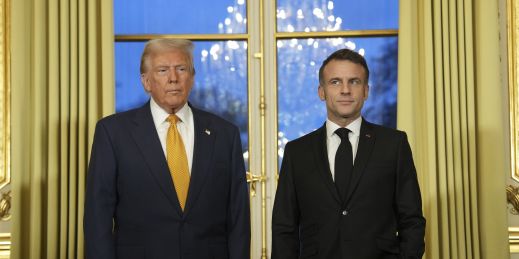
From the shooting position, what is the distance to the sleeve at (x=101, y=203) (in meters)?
2.43

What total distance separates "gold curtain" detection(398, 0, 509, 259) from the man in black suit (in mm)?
1318

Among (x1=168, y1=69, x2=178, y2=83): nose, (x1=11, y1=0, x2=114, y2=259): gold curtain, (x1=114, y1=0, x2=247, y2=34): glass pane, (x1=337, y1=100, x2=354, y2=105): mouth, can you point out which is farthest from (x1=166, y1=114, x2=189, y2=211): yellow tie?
(x1=114, y1=0, x2=247, y2=34): glass pane

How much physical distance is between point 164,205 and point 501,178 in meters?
2.05

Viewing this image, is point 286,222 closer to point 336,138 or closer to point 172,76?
point 336,138

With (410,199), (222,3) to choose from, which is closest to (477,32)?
(222,3)

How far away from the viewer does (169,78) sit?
8.20ft

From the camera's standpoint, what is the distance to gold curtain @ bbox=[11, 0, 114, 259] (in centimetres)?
383

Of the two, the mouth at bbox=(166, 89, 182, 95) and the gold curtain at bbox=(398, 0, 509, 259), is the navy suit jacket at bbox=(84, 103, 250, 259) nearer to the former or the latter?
the mouth at bbox=(166, 89, 182, 95)

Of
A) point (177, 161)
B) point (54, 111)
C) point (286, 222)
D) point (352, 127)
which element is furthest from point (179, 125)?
point (54, 111)

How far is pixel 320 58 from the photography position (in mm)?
4168

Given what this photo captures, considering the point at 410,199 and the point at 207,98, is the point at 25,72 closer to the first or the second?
the point at 207,98

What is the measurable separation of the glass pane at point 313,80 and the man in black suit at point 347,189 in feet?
4.86

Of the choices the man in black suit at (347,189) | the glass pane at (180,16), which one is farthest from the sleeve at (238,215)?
the glass pane at (180,16)

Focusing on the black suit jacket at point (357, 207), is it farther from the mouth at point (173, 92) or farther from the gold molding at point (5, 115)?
the gold molding at point (5, 115)
